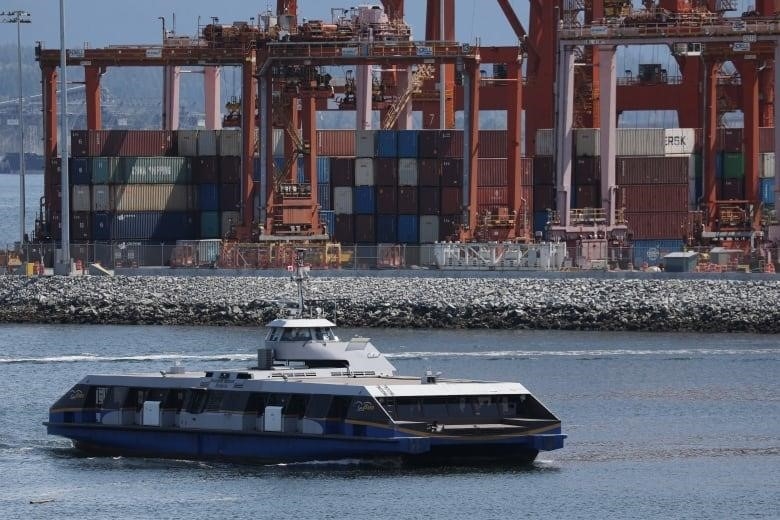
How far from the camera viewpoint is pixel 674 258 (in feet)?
290

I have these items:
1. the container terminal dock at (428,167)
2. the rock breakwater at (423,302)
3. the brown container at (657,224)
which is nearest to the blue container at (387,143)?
the container terminal dock at (428,167)

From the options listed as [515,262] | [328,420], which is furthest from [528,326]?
[328,420]

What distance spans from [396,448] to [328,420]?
78.2 inches

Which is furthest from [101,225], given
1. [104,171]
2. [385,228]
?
[385,228]

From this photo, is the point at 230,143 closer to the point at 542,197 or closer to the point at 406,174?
the point at 406,174

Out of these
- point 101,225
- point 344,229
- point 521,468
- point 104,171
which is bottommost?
point 521,468

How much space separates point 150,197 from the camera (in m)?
102

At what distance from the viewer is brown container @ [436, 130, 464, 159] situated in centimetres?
9931

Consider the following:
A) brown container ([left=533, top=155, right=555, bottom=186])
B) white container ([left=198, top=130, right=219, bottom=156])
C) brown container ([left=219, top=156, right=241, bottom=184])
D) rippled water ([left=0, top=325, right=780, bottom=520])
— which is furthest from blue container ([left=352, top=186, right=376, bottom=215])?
rippled water ([left=0, top=325, right=780, bottom=520])

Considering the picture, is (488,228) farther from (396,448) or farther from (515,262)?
(396,448)

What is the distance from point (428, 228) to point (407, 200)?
163 centimetres

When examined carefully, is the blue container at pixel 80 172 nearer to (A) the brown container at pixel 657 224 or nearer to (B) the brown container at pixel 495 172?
(B) the brown container at pixel 495 172

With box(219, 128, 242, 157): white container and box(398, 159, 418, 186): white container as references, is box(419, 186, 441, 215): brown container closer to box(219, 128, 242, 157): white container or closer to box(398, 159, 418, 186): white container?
box(398, 159, 418, 186): white container

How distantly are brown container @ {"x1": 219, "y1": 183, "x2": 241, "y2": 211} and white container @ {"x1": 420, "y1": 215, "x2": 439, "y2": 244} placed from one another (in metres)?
9.57
